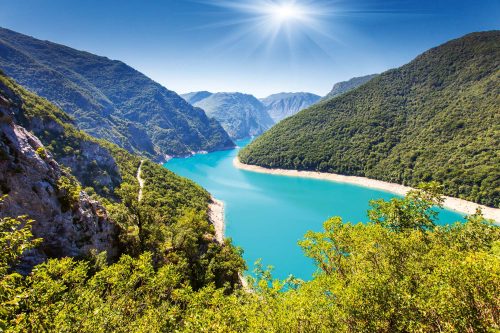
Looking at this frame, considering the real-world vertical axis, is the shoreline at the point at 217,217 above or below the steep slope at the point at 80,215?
below

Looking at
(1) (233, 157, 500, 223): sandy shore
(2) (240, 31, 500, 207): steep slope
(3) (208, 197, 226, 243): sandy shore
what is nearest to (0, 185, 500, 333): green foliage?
(3) (208, 197, 226, 243): sandy shore

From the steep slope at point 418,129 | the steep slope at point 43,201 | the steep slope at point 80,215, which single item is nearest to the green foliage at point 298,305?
the steep slope at point 80,215

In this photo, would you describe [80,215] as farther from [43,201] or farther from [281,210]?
[281,210]

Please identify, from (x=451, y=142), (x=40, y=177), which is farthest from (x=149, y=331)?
(x=451, y=142)

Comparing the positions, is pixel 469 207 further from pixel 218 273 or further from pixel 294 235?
pixel 218 273

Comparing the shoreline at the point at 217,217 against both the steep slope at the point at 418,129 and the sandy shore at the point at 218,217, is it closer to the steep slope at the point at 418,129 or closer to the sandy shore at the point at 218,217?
the sandy shore at the point at 218,217

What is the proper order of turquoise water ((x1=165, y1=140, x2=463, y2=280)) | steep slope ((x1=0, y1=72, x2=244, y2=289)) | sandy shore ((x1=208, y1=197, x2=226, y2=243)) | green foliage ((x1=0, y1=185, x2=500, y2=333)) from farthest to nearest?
1. sandy shore ((x1=208, y1=197, x2=226, y2=243))
2. turquoise water ((x1=165, y1=140, x2=463, y2=280))
3. steep slope ((x1=0, y1=72, x2=244, y2=289))
4. green foliage ((x1=0, y1=185, x2=500, y2=333))

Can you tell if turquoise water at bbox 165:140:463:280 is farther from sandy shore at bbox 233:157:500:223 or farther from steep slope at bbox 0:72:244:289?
steep slope at bbox 0:72:244:289
